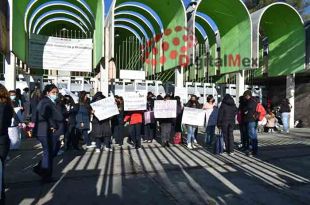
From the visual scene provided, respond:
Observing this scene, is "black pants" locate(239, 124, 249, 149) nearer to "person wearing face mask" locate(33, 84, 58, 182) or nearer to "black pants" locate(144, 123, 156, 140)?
"black pants" locate(144, 123, 156, 140)

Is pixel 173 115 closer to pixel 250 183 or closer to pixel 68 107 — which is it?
pixel 68 107

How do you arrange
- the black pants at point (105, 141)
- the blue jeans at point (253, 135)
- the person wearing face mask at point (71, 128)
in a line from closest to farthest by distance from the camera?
the blue jeans at point (253, 135)
the black pants at point (105, 141)
the person wearing face mask at point (71, 128)

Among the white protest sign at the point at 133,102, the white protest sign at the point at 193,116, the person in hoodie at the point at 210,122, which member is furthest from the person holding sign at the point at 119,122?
the person in hoodie at the point at 210,122

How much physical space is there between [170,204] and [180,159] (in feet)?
12.9

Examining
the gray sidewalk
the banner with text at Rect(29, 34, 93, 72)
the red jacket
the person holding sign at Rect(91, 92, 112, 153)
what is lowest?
the gray sidewalk

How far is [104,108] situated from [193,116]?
2900 mm

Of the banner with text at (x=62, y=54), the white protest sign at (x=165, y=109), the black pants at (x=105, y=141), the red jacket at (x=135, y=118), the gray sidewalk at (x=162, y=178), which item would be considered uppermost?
the banner with text at (x=62, y=54)

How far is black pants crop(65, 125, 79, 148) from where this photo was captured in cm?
1117

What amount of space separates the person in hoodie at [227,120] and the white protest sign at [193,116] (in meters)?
1.36

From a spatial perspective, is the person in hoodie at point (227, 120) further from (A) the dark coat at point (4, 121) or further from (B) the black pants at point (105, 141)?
(A) the dark coat at point (4, 121)

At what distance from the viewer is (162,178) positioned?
761 centimetres

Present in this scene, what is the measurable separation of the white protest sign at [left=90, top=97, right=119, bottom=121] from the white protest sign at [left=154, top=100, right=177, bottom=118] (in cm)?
168

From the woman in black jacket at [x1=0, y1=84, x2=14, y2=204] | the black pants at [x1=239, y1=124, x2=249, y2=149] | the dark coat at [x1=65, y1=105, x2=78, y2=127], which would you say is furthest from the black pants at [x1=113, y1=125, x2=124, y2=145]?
the woman in black jacket at [x1=0, y1=84, x2=14, y2=204]

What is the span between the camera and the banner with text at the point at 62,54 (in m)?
17.8
